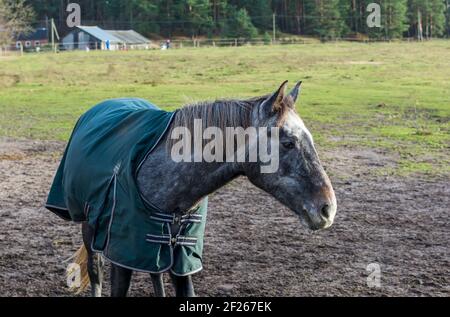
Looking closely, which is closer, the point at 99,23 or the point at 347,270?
the point at 347,270

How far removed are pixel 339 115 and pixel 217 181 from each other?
1277cm

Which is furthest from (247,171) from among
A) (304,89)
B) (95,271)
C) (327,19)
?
(327,19)

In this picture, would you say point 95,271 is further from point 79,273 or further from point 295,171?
point 295,171

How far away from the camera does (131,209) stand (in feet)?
10.8

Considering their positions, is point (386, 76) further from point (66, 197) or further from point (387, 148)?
point (66, 197)

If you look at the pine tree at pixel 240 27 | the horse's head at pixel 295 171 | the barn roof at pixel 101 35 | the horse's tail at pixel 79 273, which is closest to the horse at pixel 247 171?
the horse's head at pixel 295 171

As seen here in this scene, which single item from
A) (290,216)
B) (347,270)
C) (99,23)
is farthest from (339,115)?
(99,23)

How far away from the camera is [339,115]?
15602 millimetres

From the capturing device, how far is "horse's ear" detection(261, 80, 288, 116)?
3043 millimetres

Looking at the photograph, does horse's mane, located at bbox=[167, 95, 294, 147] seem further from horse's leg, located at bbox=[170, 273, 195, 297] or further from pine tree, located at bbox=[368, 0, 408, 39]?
pine tree, located at bbox=[368, 0, 408, 39]

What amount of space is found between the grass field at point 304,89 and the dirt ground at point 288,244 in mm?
1520

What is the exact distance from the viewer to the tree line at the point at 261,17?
55031 millimetres

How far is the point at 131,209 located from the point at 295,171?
0.94m

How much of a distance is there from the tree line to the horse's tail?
48137mm
